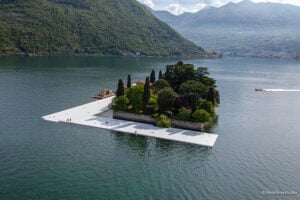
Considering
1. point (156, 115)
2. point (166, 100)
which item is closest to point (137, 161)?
point (156, 115)

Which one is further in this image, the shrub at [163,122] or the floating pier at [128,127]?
the shrub at [163,122]

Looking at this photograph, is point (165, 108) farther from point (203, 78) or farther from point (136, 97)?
point (203, 78)

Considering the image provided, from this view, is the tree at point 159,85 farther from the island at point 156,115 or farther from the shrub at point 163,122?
the shrub at point 163,122

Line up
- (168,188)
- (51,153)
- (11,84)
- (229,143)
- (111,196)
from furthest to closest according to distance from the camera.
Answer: (11,84) < (229,143) < (51,153) < (168,188) < (111,196)

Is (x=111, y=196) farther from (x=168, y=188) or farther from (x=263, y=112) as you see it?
(x=263, y=112)

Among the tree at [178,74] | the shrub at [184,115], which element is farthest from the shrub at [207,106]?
the tree at [178,74]

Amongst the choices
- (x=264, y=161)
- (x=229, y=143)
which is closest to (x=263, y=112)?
(x=229, y=143)
